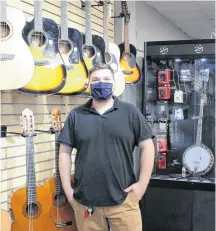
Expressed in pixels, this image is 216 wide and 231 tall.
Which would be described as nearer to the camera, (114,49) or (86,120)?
(86,120)

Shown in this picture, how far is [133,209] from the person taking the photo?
2287mm

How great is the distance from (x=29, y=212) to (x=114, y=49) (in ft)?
5.63

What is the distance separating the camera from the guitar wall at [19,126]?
2514 millimetres

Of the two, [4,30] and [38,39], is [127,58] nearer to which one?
[38,39]

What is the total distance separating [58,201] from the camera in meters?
2.60

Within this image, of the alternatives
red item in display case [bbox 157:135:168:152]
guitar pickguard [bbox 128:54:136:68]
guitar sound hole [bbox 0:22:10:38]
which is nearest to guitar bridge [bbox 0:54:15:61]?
guitar sound hole [bbox 0:22:10:38]

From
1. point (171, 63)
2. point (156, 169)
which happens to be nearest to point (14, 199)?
point (156, 169)

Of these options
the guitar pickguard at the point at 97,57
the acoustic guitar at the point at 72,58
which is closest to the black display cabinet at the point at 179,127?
the guitar pickguard at the point at 97,57

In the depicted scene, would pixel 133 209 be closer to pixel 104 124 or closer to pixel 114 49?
pixel 104 124

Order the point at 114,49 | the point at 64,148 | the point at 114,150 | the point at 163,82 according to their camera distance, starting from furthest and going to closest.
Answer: the point at 163,82, the point at 114,49, the point at 64,148, the point at 114,150

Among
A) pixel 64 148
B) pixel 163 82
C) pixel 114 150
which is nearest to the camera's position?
pixel 114 150

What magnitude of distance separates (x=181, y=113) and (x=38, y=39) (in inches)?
82.3

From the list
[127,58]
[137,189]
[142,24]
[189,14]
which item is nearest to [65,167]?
[137,189]

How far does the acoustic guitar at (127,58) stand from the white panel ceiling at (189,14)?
2.57ft
